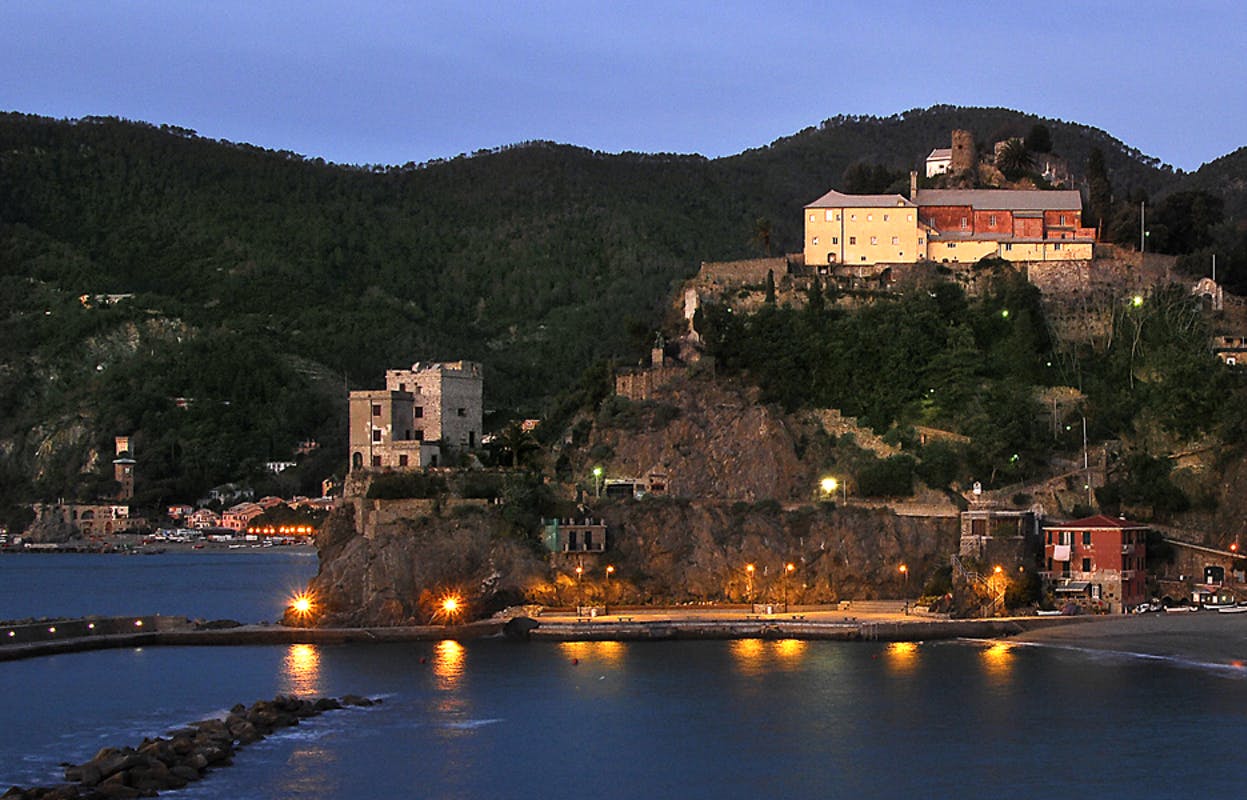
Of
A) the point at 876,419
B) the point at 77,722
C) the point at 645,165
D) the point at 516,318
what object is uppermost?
the point at 645,165

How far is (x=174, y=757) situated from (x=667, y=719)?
44.6 feet

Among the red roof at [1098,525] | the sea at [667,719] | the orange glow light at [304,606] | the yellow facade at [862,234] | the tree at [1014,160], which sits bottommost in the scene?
the sea at [667,719]

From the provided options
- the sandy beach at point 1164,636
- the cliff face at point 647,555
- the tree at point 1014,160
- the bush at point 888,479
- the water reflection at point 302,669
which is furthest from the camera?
the tree at point 1014,160

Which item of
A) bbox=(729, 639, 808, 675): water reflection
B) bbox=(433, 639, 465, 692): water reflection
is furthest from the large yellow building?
bbox=(433, 639, 465, 692): water reflection

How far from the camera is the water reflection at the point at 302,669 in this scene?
185 feet

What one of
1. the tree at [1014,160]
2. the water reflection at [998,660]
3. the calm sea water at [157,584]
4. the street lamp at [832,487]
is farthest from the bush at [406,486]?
the tree at [1014,160]

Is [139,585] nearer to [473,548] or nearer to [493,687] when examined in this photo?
[473,548]

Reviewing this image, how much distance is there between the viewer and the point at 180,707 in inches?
2111

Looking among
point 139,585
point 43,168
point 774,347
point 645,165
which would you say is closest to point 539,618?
point 774,347

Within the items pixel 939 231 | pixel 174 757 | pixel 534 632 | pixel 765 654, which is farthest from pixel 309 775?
pixel 939 231

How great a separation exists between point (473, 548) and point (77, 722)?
20.3 metres

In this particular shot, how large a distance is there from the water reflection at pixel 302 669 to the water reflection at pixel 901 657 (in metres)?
18.0

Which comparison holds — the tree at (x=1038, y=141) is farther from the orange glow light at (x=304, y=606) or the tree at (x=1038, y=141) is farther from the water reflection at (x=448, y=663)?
the orange glow light at (x=304, y=606)

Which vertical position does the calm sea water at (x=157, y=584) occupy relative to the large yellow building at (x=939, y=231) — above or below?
below
